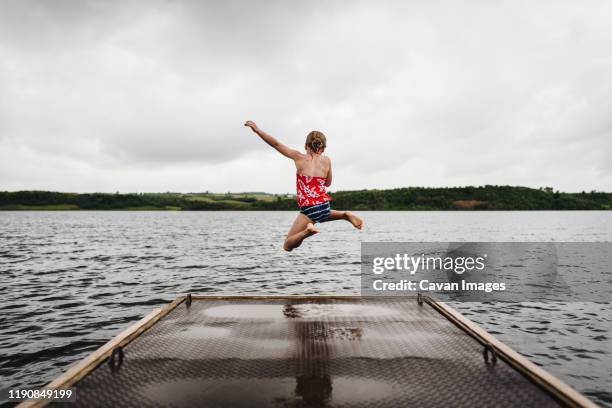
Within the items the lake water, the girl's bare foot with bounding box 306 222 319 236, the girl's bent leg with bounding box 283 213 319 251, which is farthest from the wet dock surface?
the lake water

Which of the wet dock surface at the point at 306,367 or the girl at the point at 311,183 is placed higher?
the girl at the point at 311,183

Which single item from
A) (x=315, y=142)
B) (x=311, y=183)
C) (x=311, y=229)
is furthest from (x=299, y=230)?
(x=315, y=142)

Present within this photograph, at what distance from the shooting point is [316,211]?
8.25 metres

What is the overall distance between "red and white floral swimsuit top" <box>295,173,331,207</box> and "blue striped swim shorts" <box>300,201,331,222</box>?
0.07 m

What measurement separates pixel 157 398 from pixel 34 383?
6.29 metres

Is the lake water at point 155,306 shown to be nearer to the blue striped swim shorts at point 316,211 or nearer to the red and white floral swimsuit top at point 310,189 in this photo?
the blue striped swim shorts at point 316,211

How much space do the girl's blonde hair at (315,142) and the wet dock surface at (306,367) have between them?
134 inches

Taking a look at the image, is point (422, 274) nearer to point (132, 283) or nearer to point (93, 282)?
point (132, 283)

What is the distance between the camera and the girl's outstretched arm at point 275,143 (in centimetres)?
756

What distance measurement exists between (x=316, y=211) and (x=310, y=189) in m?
0.47

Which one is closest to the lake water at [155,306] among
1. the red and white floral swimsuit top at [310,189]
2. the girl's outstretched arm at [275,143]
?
the red and white floral swimsuit top at [310,189]

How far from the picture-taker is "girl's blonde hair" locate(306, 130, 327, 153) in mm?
8133

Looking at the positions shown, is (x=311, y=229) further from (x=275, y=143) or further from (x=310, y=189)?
(x=275, y=143)

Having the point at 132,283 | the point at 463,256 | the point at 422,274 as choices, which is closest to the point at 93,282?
the point at 132,283
